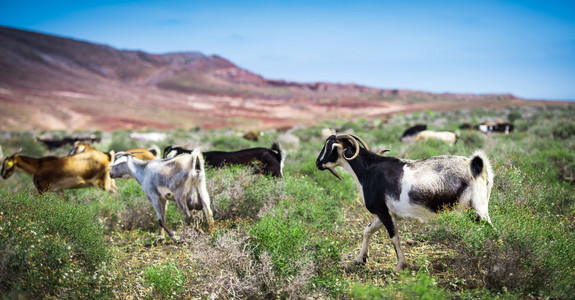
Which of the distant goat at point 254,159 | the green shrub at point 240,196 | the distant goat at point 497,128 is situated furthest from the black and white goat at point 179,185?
the distant goat at point 497,128

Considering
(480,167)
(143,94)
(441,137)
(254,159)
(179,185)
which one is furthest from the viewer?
(143,94)

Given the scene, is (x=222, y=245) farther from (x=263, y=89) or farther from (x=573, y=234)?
(x=263, y=89)

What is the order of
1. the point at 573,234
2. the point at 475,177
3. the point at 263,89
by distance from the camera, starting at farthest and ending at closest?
the point at 263,89, the point at 573,234, the point at 475,177

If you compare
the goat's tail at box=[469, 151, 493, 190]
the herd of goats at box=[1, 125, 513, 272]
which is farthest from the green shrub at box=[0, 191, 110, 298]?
the goat's tail at box=[469, 151, 493, 190]

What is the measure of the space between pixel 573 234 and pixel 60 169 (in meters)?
11.4

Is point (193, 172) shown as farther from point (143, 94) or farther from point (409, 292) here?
point (143, 94)

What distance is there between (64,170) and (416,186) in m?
9.30

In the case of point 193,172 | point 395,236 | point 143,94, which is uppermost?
point 143,94

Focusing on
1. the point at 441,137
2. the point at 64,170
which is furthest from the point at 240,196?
the point at 441,137

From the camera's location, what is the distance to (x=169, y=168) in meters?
6.64

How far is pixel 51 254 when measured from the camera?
13.2 ft

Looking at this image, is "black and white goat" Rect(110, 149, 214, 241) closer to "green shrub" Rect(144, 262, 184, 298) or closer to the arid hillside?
"green shrub" Rect(144, 262, 184, 298)

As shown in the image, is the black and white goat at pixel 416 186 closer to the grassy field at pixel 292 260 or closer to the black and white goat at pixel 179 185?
the grassy field at pixel 292 260

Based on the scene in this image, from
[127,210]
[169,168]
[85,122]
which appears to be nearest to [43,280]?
[169,168]
